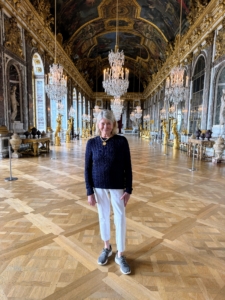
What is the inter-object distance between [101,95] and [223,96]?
29.3 m

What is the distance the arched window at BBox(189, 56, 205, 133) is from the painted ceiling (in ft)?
13.3

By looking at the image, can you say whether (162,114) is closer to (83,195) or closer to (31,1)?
(31,1)

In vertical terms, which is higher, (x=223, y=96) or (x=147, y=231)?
(x=223, y=96)

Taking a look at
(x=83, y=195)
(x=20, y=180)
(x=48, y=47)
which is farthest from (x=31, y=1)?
(x=83, y=195)

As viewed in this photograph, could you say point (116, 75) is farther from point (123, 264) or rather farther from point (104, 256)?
point (123, 264)

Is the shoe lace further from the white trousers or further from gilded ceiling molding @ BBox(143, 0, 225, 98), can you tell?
gilded ceiling molding @ BBox(143, 0, 225, 98)

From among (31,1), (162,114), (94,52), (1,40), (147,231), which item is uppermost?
(94,52)

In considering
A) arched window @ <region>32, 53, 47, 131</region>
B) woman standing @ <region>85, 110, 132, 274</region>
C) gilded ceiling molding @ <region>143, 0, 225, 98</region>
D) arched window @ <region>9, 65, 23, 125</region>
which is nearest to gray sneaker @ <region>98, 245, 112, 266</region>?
woman standing @ <region>85, 110, 132, 274</region>

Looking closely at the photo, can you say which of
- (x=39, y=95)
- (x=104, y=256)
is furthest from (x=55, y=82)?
(x=104, y=256)

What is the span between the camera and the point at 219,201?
13.1 ft

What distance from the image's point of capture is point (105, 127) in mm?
1921

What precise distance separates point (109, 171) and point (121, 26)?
2224 centimetres

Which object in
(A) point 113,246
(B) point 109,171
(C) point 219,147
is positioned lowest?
(A) point 113,246

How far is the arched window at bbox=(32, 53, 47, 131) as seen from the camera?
13.4m
